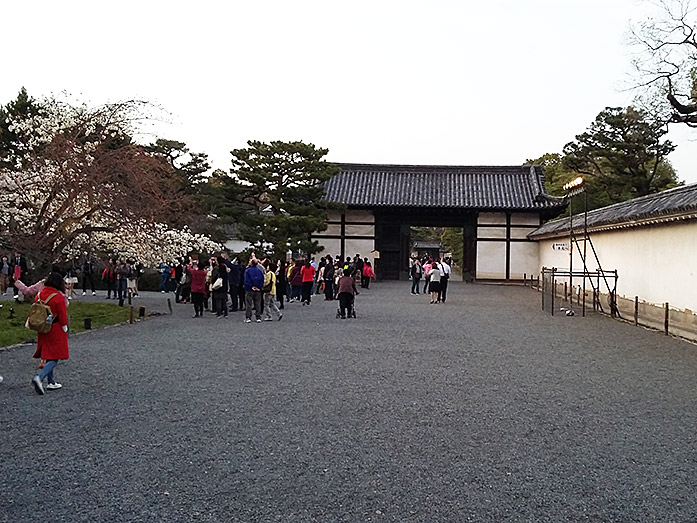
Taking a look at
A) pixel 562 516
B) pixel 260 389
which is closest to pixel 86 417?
pixel 260 389

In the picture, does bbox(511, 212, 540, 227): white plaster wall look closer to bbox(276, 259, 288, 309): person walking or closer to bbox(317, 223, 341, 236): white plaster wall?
bbox(317, 223, 341, 236): white plaster wall

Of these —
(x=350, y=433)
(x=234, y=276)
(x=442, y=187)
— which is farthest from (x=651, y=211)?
(x=442, y=187)

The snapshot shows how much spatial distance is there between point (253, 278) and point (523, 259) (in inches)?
924

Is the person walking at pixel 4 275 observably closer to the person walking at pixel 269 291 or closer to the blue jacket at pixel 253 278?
the person walking at pixel 269 291

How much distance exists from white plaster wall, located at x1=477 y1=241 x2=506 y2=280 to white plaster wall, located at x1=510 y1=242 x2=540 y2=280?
51cm

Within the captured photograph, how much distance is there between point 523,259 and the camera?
1467 inches

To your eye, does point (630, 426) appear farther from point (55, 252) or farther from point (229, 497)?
point (55, 252)

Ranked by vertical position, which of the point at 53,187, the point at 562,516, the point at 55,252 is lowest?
the point at 562,516

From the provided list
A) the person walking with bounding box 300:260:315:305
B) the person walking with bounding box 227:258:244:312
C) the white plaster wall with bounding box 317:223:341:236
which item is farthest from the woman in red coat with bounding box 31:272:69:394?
the white plaster wall with bounding box 317:223:341:236

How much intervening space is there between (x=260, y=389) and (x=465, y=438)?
288 centimetres

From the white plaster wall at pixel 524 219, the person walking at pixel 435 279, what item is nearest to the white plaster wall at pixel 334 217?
the white plaster wall at pixel 524 219

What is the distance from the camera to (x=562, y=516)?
4.37m

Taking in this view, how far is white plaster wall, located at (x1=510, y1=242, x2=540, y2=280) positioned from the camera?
3706cm

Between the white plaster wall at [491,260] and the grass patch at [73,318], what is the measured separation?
21.6 metres
